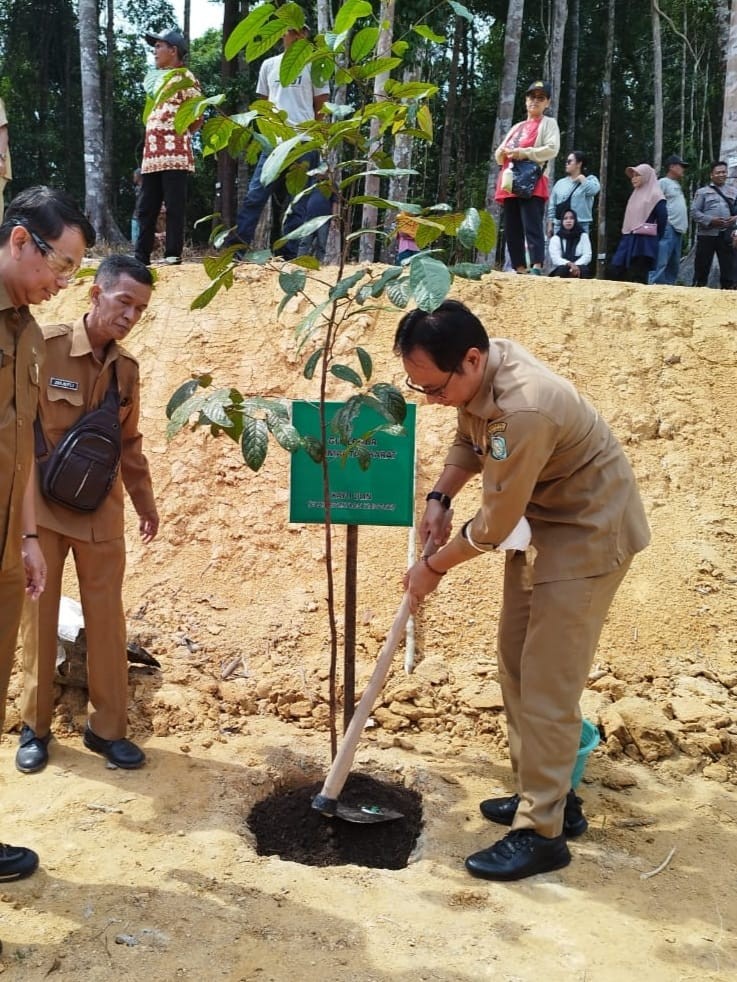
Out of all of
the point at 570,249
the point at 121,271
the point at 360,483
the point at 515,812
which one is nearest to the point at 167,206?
the point at 121,271

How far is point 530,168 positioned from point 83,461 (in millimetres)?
4496

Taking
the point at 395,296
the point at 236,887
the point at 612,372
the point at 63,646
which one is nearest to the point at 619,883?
the point at 236,887

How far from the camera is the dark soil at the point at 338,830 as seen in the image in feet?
10.00

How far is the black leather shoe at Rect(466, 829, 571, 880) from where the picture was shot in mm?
2713

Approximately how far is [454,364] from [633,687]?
2.23m

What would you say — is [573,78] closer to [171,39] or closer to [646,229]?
[646,229]

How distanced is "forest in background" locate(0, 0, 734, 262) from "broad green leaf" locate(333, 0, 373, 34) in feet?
46.4

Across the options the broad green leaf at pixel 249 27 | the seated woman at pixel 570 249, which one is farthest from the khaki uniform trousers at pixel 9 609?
the seated woman at pixel 570 249

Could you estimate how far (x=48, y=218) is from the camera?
7.55 ft

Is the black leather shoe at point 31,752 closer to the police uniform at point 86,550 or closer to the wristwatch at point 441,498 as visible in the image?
the police uniform at point 86,550

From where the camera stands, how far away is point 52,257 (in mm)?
2318

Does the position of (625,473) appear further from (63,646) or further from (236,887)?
(63,646)

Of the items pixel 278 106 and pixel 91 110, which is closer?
pixel 278 106

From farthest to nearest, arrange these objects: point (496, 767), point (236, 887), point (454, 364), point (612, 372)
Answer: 1. point (612, 372)
2. point (496, 767)
3. point (236, 887)
4. point (454, 364)
